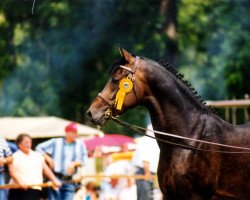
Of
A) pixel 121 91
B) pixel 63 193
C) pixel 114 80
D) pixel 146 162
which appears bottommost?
pixel 63 193

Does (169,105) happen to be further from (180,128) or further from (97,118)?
(97,118)

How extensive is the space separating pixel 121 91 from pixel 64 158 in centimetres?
416

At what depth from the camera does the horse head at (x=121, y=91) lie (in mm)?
8672

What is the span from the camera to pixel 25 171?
1214 cm

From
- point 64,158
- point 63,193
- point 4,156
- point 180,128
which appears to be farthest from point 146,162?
point 180,128

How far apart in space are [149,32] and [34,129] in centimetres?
475

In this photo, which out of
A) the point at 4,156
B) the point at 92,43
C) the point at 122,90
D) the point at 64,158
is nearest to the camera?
the point at 122,90

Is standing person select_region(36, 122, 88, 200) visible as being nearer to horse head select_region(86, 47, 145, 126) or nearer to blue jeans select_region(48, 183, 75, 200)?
blue jeans select_region(48, 183, 75, 200)

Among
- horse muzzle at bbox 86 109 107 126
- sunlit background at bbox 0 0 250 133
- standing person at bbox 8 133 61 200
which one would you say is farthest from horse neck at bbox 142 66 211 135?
sunlit background at bbox 0 0 250 133

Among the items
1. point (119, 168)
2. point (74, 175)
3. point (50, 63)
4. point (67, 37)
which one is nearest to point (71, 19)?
point (67, 37)

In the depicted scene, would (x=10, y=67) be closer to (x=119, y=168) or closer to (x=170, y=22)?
(x=170, y=22)

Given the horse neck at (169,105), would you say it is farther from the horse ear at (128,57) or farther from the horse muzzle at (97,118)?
the horse muzzle at (97,118)

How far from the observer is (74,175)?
12.8 meters

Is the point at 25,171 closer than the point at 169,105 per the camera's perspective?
No
